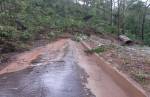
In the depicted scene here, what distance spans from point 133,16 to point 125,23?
1.65 metres

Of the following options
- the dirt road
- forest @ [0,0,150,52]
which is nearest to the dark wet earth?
the dirt road

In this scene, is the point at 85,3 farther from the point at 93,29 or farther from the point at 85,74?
the point at 85,74

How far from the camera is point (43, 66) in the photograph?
10.7 metres

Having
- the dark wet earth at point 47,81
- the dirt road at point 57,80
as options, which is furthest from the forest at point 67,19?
the dark wet earth at point 47,81

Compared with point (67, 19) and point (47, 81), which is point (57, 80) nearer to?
point (47, 81)

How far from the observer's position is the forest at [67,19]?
20531mm

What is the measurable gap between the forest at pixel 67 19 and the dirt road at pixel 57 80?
5236mm

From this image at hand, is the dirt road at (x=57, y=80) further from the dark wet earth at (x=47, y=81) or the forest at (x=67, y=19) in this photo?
the forest at (x=67, y=19)

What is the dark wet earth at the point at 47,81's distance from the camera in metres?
6.97

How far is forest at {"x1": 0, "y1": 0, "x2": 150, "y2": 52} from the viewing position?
2053cm

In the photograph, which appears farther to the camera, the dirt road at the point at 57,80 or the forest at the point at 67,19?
the forest at the point at 67,19

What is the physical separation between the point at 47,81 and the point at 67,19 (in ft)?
93.4

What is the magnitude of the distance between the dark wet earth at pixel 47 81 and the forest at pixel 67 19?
5.83m

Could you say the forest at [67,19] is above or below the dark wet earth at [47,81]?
above
